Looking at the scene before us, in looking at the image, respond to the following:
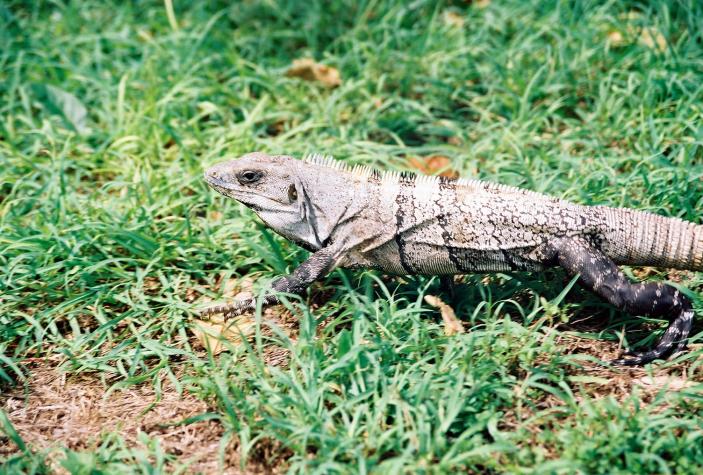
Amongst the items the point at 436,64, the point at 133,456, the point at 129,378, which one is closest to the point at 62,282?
the point at 129,378

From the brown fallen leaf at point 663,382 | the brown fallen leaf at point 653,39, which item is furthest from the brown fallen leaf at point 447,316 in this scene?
the brown fallen leaf at point 653,39

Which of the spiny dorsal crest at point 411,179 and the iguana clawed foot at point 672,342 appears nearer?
the iguana clawed foot at point 672,342

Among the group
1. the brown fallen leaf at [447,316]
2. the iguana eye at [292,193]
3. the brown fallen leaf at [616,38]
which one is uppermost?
the brown fallen leaf at [616,38]

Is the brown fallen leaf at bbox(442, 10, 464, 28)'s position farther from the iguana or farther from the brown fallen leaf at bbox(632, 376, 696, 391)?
the brown fallen leaf at bbox(632, 376, 696, 391)

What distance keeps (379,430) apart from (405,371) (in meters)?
0.44

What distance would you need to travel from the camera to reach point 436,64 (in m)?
6.64

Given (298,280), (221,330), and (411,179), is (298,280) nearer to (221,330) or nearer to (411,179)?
(221,330)

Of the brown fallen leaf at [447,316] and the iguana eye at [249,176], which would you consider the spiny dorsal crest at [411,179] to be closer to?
the iguana eye at [249,176]

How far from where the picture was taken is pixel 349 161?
5.68 metres

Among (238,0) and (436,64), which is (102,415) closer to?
(436,64)

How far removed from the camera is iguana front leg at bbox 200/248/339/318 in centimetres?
443

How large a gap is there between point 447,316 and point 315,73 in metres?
3.19

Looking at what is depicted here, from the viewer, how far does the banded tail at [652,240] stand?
4.16 meters

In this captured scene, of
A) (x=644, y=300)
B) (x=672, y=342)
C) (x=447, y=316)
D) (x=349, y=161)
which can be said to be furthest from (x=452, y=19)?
(x=672, y=342)
